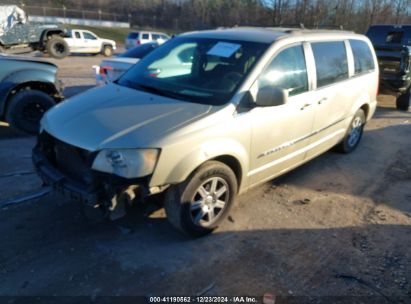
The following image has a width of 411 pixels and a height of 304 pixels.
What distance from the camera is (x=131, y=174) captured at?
3.03m

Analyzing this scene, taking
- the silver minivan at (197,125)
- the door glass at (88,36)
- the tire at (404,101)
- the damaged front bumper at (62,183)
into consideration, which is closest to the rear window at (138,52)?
the silver minivan at (197,125)

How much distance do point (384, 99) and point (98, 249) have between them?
10.5m

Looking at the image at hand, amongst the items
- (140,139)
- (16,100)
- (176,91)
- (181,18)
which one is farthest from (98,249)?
(181,18)

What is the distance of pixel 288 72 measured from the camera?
419 centimetres

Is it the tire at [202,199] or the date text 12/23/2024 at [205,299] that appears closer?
the date text 12/23/2024 at [205,299]

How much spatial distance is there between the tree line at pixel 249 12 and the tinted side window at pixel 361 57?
6303mm

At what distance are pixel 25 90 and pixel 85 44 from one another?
64.3 ft

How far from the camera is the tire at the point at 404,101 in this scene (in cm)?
988

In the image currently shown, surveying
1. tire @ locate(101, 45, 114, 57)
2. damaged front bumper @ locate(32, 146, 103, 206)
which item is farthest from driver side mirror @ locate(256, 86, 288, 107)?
tire @ locate(101, 45, 114, 57)

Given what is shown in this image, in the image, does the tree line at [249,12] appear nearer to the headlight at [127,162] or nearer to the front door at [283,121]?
the front door at [283,121]

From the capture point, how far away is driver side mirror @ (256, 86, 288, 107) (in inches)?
145

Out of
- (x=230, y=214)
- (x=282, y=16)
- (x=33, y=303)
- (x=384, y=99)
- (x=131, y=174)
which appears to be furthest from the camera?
(x=282, y=16)

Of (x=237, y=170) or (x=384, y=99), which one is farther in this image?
(x=384, y=99)

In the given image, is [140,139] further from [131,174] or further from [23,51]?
[23,51]
